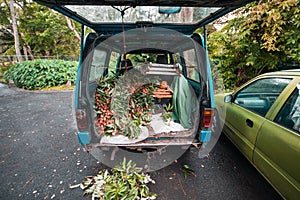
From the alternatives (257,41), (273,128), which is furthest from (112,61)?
(257,41)

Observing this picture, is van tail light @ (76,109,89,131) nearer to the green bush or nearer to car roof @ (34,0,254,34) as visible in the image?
car roof @ (34,0,254,34)

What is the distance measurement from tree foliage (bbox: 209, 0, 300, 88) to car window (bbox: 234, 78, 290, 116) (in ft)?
8.84

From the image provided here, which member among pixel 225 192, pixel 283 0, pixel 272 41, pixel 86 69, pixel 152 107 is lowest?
pixel 225 192

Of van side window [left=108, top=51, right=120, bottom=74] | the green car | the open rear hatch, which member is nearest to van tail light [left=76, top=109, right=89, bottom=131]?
the open rear hatch

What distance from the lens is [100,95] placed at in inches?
89.0

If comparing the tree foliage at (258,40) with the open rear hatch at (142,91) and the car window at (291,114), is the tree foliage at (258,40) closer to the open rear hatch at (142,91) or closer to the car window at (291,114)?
the open rear hatch at (142,91)

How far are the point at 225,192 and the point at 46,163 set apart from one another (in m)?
2.63

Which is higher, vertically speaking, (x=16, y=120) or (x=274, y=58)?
(x=274, y=58)

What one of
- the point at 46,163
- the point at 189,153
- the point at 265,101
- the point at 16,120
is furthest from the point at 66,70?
the point at 265,101

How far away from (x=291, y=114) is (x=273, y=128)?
0.21 metres

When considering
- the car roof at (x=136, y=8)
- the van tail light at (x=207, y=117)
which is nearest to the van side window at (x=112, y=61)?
the car roof at (x=136, y=8)

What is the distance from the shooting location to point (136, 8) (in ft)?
6.86

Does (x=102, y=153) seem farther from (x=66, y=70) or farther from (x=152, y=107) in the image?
(x=66, y=70)

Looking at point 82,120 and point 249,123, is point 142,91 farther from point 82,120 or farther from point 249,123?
point 249,123
